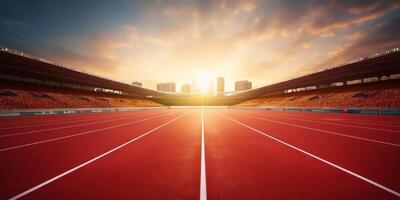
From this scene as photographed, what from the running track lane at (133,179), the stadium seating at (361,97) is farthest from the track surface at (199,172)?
the stadium seating at (361,97)

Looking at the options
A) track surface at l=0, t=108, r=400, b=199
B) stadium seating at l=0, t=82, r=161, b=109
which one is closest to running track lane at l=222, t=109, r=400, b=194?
track surface at l=0, t=108, r=400, b=199

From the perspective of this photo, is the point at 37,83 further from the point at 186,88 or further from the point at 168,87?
the point at 186,88

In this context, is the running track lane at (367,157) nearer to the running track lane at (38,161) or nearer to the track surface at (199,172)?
the track surface at (199,172)

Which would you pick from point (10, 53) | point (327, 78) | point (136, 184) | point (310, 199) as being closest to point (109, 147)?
point (136, 184)

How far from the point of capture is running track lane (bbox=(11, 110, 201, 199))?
2906 millimetres

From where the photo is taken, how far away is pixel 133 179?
3473 millimetres

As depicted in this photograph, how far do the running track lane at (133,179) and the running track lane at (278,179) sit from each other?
519 mm

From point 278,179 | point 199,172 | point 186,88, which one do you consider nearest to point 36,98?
point 199,172

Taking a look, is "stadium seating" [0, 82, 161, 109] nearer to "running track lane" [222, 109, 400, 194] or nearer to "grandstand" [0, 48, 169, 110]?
Result: "grandstand" [0, 48, 169, 110]

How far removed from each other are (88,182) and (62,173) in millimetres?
948

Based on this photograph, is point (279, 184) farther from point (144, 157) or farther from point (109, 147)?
point (109, 147)

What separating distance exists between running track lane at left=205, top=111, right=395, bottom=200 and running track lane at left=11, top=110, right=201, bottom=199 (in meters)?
0.52

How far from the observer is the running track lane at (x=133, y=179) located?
2.91 meters

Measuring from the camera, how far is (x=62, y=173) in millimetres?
3791
